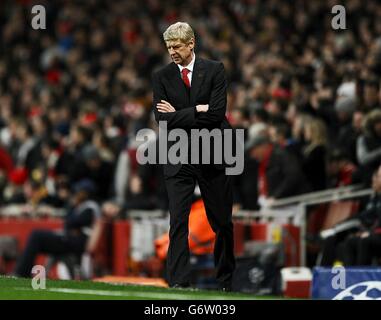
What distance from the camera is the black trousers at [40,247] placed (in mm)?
17781

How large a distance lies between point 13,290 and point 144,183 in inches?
321

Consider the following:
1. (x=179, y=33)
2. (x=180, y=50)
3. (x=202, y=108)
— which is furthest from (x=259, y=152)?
(x=179, y=33)

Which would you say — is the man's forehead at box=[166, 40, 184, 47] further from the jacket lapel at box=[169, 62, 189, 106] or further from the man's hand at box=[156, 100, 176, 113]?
the man's hand at box=[156, 100, 176, 113]

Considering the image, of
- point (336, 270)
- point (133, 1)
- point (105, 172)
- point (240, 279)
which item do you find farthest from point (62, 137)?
point (336, 270)

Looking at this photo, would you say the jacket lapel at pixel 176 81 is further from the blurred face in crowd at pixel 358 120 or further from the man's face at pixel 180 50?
the blurred face in crowd at pixel 358 120

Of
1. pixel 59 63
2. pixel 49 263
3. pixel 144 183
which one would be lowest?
pixel 49 263

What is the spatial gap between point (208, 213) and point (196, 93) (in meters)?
1.03

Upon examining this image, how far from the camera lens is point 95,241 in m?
18.5

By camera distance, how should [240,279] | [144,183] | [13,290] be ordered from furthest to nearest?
[144,183], [240,279], [13,290]

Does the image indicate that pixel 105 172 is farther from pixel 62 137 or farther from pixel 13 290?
pixel 13 290

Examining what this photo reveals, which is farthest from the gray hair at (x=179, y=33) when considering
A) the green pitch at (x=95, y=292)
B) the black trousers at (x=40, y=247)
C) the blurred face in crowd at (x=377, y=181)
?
the black trousers at (x=40, y=247)

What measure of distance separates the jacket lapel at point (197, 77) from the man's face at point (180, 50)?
128 mm

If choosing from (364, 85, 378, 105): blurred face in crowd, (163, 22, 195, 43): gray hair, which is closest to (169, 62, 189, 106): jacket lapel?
(163, 22, 195, 43): gray hair

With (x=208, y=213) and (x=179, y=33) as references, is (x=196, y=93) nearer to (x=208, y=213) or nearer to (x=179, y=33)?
(x=179, y=33)
